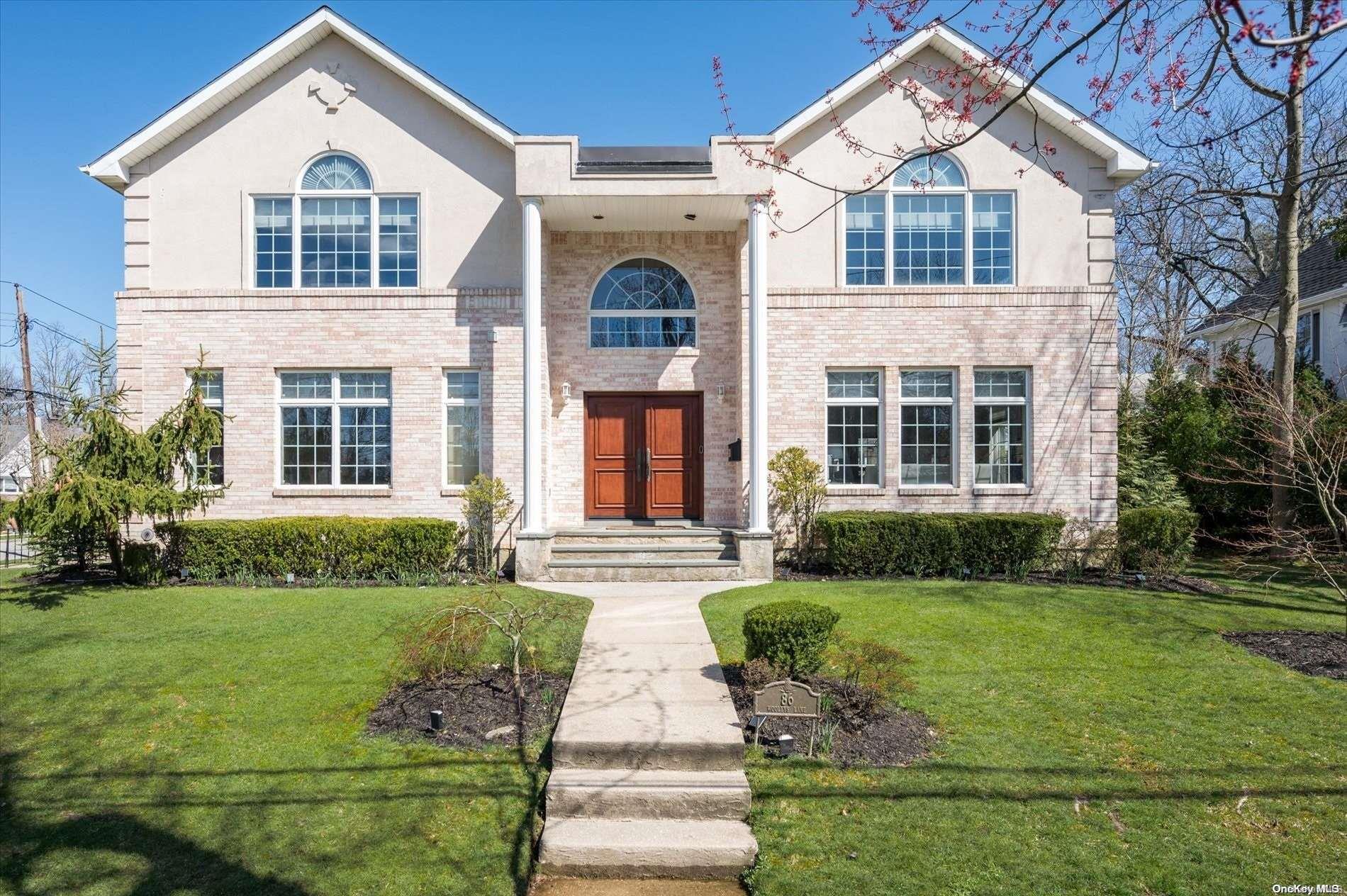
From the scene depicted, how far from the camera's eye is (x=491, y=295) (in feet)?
37.9

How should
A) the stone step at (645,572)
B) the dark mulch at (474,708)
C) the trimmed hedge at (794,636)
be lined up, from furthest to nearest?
the stone step at (645,572) → the trimmed hedge at (794,636) → the dark mulch at (474,708)

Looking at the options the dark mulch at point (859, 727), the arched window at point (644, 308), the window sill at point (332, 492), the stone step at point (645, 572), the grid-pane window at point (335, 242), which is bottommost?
the dark mulch at point (859, 727)

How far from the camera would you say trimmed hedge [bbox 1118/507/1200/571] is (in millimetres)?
10648

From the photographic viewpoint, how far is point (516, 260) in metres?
11.6

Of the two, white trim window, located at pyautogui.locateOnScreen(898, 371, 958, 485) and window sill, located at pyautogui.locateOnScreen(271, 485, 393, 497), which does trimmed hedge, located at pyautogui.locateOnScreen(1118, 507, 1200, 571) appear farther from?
window sill, located at pyautogui.locateOnScreen(271, 485, 393, 497)

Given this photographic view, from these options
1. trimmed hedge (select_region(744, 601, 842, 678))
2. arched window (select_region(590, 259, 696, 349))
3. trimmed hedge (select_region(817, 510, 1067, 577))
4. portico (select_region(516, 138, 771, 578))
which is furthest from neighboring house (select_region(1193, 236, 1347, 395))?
trimmed hedge (select_region(744, 601, 842, 678))

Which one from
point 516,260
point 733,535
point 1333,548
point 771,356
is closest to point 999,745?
point 733,535

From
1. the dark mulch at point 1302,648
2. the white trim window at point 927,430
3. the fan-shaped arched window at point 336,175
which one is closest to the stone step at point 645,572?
the white trim window at point 927,430

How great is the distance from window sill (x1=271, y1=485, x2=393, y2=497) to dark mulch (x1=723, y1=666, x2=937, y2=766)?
772 cm

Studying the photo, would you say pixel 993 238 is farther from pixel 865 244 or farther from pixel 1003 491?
pixel 1003 491

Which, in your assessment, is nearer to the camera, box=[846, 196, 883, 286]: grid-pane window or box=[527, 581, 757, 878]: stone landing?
box=[527, 581, 757, 878]: stone landing

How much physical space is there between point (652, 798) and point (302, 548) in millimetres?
8068

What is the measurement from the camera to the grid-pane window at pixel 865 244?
11.8m

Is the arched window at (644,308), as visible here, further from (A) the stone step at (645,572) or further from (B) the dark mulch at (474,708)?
(B) the dark mulch at (474,708)
